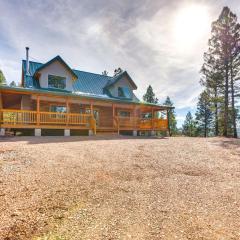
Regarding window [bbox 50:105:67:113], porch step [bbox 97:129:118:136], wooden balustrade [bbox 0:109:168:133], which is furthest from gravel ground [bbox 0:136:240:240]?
window [bbox 50:105:67:113]

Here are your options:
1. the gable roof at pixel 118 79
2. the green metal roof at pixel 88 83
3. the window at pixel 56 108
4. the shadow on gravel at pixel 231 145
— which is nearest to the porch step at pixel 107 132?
the green metal roof at pixel 88 83

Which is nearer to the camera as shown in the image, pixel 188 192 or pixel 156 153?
pixel 188 192

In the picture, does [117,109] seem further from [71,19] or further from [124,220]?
[124,220]

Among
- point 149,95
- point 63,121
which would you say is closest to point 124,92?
point 63,121

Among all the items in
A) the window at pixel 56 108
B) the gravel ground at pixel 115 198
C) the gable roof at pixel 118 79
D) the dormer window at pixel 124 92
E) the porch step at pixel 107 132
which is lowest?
the gravel ground at pixel 115 198

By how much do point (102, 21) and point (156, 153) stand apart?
8.29 meters

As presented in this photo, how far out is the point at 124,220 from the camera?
167 inches

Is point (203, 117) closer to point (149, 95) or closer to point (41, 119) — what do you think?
point (149, 95)

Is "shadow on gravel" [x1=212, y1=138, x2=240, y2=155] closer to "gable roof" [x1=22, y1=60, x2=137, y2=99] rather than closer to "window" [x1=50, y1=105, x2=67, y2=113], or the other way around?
"gable roof" [x1=22, y1=60, x2=137, y2=99]

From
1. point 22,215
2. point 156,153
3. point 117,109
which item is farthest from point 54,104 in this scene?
point 22,215

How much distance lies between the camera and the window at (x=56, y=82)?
62.8ft

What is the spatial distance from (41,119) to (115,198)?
12.5 meters

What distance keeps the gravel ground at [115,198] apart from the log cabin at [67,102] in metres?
7.68

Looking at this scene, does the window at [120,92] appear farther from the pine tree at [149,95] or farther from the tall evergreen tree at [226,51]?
the pine tree at [149,95]
